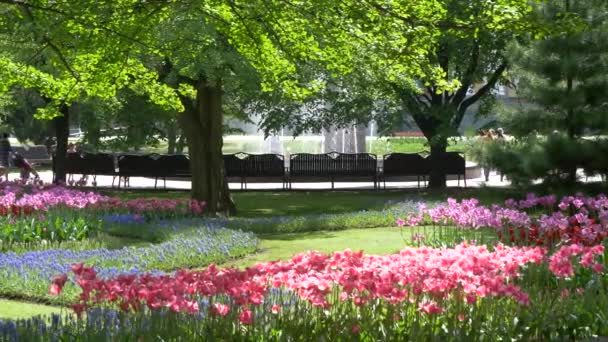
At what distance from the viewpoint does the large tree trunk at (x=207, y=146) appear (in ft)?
60.2

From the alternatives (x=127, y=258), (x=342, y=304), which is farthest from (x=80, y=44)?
(x=342, y=304)

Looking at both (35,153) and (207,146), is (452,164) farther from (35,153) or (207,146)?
(35,153)

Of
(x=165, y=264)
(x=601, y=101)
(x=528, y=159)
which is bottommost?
(x=165, y=264)

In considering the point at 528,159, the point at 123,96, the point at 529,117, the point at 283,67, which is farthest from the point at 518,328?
the point at 123,96

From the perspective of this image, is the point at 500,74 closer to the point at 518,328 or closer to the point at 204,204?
the point at 204,204

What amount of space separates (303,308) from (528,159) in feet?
32.7

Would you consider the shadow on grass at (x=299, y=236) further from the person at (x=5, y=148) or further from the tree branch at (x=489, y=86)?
the person at (x=5, y=148)

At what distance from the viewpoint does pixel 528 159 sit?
15.2 metres

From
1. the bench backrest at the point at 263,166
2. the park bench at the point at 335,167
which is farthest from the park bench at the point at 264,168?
the park bench at the point at 335,167

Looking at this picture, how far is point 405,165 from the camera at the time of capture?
25.5m

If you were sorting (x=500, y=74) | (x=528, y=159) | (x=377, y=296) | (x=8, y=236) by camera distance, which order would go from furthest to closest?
(x=500, y=74) < (x=528, y=159) < (x=8, y=236) < (x=377, y=296)

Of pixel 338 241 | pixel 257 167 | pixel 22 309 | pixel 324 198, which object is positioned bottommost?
pixel 22 309

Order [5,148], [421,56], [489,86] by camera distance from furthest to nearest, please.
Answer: [5,148]
[489,86]
[421,56]

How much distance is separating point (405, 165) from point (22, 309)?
17621 millimetres
